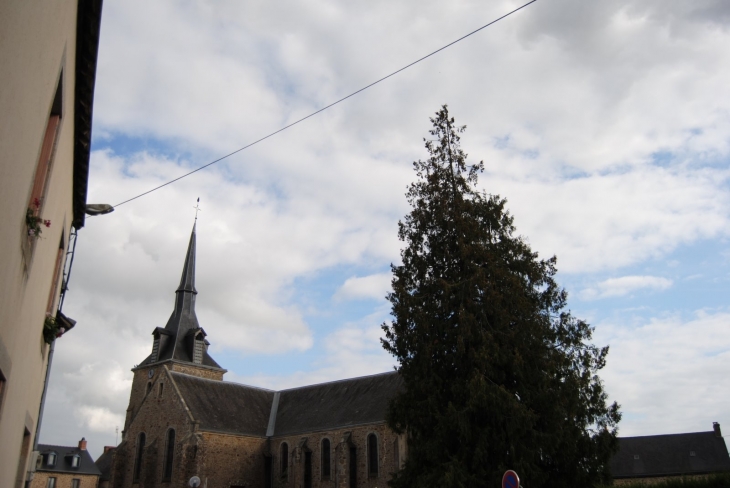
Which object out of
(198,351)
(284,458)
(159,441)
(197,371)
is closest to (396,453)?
(284,458)

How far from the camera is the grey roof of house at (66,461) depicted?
4159cm

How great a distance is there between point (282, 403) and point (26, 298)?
32948 millimetres

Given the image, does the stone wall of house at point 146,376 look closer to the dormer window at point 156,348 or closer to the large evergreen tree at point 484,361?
the dormer window at point 156,348

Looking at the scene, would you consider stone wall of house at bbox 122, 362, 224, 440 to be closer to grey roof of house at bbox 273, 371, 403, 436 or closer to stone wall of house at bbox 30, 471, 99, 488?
stone wall of house at bbox 30, 471, 99, 488

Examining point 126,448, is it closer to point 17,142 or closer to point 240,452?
point 240,452

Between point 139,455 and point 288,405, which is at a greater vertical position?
point 288,405

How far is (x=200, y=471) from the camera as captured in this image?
2983 cm

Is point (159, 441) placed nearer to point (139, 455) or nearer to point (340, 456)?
point (139, 455)

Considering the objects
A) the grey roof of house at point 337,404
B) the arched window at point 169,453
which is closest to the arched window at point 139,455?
the arched window at point 169,453

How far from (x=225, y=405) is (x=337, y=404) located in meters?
6.76

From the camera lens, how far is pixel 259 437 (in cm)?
3381

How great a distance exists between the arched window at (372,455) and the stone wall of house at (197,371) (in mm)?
14963

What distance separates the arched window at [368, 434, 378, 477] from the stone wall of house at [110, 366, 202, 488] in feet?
29.0

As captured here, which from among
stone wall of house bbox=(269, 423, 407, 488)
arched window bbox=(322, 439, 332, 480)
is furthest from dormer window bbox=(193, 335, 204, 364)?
arched window bbox=(322, 439, 332, 480)
